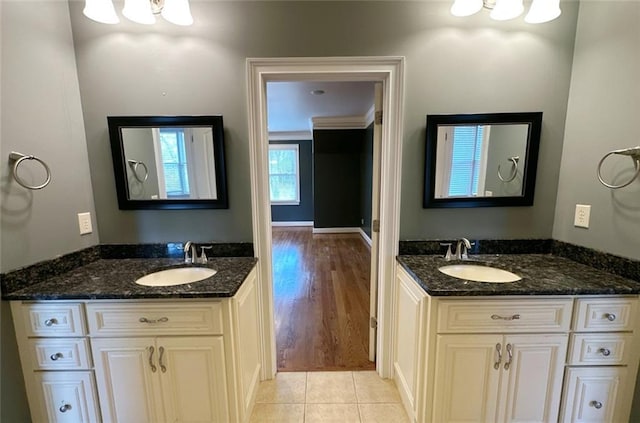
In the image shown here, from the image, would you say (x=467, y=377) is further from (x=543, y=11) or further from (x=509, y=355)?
(x=543, y=11)

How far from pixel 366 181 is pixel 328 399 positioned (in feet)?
14.6

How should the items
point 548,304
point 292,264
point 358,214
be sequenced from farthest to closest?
point 358,214
point 292,264
point 548,304

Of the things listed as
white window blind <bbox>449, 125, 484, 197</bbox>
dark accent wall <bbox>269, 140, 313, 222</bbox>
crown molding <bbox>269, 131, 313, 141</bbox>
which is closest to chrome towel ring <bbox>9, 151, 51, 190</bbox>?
white window blind <bbox>449, 125, 484, 197</bbox>

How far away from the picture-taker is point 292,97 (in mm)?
3809

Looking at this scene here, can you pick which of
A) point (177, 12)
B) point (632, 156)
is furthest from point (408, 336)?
point (177, 12)

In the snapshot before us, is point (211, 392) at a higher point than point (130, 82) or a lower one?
lower

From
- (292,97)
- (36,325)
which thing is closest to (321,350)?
(36,325)

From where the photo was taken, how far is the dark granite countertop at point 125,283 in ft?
4.01

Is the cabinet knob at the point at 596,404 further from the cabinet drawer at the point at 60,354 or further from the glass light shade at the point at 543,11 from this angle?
the cabinet drawer at the point at 60,354

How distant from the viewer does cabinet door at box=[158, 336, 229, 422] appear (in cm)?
127

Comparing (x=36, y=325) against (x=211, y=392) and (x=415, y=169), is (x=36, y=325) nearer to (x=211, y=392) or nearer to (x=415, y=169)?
(x=211, y=392)

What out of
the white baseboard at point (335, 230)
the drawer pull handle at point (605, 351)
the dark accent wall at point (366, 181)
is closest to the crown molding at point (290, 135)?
the dark accent wall at point (366, 181)

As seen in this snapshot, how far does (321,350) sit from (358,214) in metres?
4.42

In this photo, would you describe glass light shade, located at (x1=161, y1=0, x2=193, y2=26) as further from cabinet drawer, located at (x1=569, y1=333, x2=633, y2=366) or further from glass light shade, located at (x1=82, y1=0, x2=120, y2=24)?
cabinet drawer, located at (x1=569, y1=333, x2=633, y2=366)
